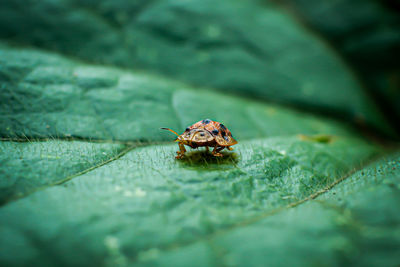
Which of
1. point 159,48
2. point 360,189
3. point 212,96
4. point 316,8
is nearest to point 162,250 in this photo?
point 360,189

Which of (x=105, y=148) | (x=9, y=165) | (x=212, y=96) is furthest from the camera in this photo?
(x=212, y=96)

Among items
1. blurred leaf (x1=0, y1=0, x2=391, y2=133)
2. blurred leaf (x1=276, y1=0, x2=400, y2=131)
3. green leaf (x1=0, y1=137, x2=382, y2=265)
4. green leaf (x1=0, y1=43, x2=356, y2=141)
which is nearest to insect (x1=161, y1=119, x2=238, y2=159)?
green leaf (x1=0, y1=137, x2=382, y2=265)

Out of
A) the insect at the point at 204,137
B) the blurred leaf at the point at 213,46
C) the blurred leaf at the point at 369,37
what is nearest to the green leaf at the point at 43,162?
the insect at the point at 204,137

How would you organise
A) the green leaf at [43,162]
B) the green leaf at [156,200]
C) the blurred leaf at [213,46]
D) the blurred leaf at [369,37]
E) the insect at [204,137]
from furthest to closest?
the blurred leaf at [369,37], the blurred leaf at [213,46], the insect at [204,137], the green leaf at [43,162], the green leaf at [156,200]

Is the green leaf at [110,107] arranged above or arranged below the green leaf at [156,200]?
above

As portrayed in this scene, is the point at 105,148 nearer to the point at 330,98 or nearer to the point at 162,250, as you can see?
the point at 162,250

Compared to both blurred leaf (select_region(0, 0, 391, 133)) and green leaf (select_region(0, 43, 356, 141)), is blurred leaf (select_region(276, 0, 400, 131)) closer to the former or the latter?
blurred leaf (select_region(0, 0, 391, 133))

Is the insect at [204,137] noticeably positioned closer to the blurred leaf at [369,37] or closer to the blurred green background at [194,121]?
the blurred green background at [194,121]
